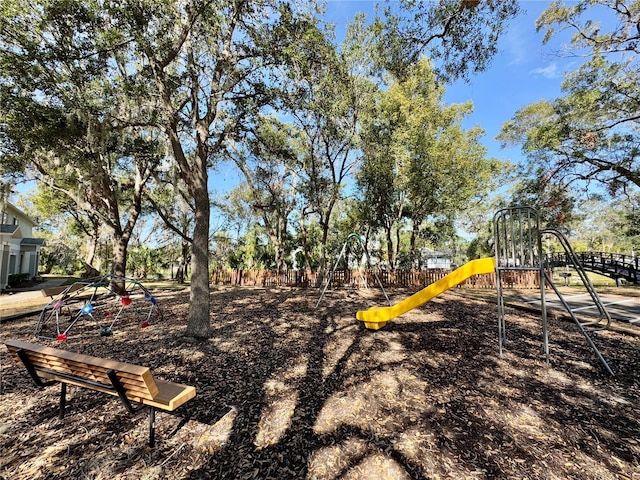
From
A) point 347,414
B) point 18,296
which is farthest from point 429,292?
Result: point 18,296

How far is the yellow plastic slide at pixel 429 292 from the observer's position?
5012mm

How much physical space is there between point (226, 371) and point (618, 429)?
436 cm

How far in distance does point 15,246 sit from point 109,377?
23.6m

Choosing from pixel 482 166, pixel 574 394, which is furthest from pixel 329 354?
pixel 482 166

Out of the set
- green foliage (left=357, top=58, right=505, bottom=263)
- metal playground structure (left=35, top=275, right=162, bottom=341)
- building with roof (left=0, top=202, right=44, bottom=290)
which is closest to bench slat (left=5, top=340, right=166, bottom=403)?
metal playground structure (left=35, top=275, right=162, bottom=341)

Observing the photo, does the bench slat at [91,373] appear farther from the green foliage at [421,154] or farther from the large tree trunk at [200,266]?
the green foliage at [421,154]

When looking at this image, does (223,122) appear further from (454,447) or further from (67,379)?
(454,447)

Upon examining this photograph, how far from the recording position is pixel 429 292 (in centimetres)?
552

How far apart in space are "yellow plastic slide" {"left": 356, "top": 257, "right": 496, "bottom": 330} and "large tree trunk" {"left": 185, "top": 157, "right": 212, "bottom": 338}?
3042mm

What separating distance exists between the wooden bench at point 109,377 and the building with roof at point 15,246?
56.6 ft

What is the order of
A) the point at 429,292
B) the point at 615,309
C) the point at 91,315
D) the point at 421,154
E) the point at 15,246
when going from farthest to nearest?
the point at 15,246
the point at 421,154
the point at 615,309
the point at 91,315
the point at 429,292

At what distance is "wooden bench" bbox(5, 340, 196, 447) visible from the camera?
234 centimetres

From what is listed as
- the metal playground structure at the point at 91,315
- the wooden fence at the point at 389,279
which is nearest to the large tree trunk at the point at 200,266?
the metal playground structure at the point at 91,315

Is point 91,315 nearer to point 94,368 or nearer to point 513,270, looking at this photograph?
point 94,368
